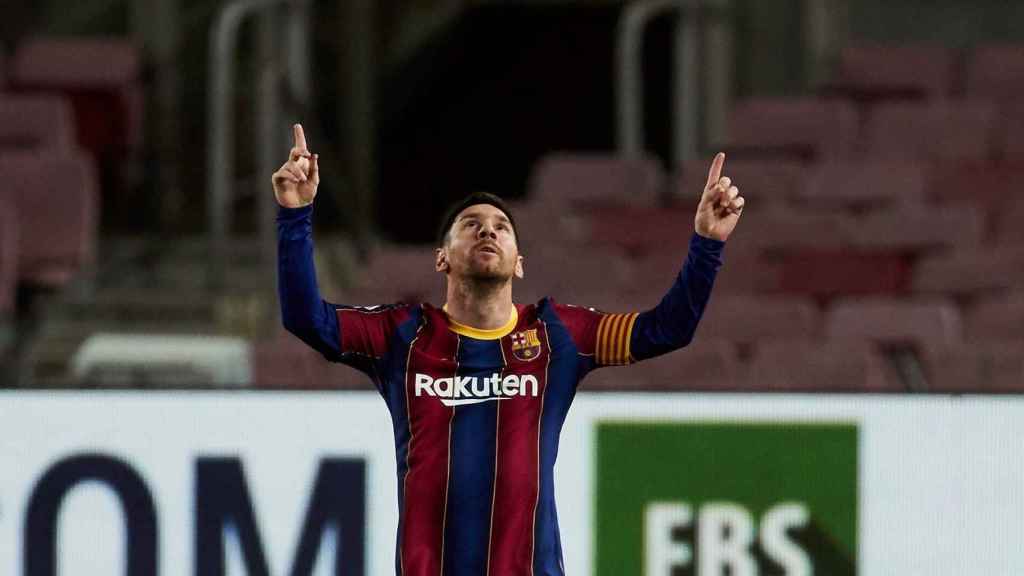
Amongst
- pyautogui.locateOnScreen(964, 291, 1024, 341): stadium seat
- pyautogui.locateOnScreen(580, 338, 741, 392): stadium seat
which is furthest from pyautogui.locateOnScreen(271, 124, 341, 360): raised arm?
pyautogui.locateOnScreen(964, 291, 1024, 341): stadium seat

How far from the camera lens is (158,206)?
29.6ft

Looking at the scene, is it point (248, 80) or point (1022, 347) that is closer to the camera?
point (1022, 347)

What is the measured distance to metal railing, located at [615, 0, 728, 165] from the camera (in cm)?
915

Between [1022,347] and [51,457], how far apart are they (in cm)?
310

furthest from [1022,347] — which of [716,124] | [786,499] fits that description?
[716,124]

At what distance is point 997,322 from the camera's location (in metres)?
6.99

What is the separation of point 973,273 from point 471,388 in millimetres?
4422

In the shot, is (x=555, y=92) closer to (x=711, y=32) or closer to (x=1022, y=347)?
(x=711, y=32)

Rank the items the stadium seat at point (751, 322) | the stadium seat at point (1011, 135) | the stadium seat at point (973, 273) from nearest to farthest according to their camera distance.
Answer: the stadium seat at point (751, 322)
the stadium seat at point (973, 273)
the stadium seat at point (1011, 135)

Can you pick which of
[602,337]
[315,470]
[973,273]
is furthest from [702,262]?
[973,273]

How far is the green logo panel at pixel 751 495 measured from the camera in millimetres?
4523

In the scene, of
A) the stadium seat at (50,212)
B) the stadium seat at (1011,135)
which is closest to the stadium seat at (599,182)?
the stadium seat at (1011,135)

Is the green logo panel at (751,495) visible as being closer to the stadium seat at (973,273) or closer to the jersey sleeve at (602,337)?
the jersey sleeve at (602,337)

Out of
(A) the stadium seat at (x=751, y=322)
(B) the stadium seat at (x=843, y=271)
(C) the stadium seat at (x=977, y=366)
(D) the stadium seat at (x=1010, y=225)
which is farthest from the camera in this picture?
(D) the stadium seat at (x=1010, y=225)
